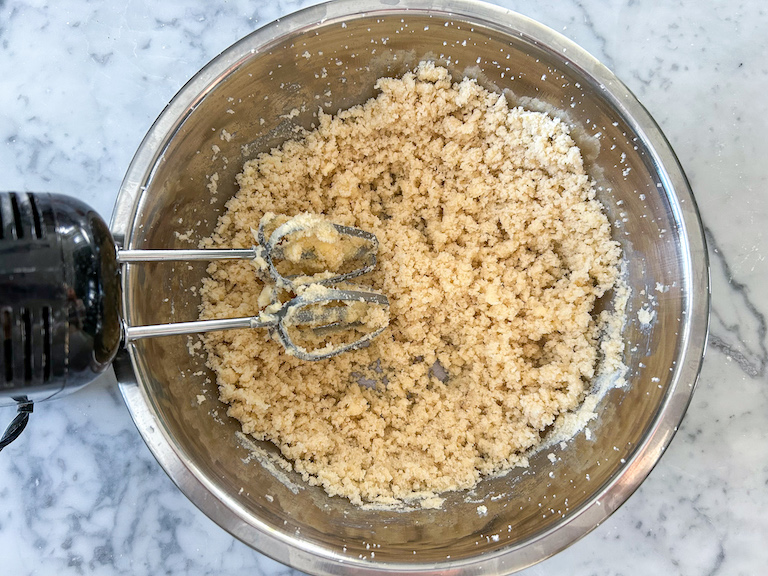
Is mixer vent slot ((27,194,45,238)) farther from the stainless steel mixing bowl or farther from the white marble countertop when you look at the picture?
the white marble countertop

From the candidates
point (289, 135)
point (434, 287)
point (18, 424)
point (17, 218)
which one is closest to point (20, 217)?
point (17, 218)

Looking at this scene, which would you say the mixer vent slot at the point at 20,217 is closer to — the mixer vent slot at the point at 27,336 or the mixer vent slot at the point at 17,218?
the mixer vent slot at the point at 17,218

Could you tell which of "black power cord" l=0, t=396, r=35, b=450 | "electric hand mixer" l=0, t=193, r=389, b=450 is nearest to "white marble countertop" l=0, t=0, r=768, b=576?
"black power cord" l=0, t=396, r=35, b=450

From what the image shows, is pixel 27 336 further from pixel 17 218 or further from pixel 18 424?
pixel 18 424

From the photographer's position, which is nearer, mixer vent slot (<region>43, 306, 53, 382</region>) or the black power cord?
mixer vent slot (<region>43, 306, 53, 382</region>)

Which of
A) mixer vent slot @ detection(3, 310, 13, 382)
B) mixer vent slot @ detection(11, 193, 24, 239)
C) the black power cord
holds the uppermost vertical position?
mixer vent slot @ detection(11, 193, 24, 239)

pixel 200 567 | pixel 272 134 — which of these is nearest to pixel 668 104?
pixel 272 134
